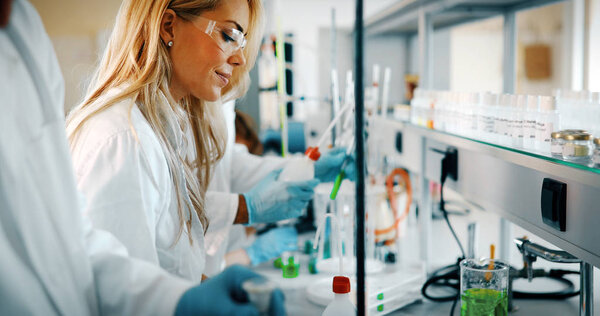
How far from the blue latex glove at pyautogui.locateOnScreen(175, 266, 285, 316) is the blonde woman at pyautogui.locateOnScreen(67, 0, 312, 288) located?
0.77ft

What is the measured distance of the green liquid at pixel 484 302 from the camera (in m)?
1.18

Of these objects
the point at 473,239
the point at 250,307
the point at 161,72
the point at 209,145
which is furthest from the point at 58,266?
the point at 473,239

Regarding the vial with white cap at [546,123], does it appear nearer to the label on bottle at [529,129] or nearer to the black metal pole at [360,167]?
the label on bottle at [529,129]

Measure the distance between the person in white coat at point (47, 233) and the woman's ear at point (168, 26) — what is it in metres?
0.42

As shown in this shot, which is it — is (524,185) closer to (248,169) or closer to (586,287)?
(586,287)

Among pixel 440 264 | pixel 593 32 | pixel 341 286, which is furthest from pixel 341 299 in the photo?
pixel 593 32

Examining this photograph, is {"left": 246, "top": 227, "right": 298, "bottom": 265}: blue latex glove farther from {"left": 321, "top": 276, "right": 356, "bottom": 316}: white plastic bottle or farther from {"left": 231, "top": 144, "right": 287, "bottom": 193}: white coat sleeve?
{"left": 321, "top": 276, "right": 356, "bottom": 316}: white plastic bottle

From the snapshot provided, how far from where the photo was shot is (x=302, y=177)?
1.63m

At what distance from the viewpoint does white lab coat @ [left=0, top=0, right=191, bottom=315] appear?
2.41 feet

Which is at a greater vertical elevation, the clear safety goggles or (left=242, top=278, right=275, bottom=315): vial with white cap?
the clear safety goggles

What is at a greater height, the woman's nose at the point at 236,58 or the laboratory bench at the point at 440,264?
the woman's nose at the point at 236,58

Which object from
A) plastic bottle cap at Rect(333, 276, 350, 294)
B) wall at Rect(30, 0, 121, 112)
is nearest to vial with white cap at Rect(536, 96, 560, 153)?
plastic bottle cap at Rect(333, 276, 350, 294)

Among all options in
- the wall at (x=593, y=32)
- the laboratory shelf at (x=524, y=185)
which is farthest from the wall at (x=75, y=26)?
the laboratory shelf at (x=524, y=185)

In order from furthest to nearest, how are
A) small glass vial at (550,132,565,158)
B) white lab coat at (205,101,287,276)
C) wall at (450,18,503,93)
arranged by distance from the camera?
1. wall at (450,18,503,93)
2. white lab coat at (205,101,287,276)
3. small glass vial at (550,132,565,158)
